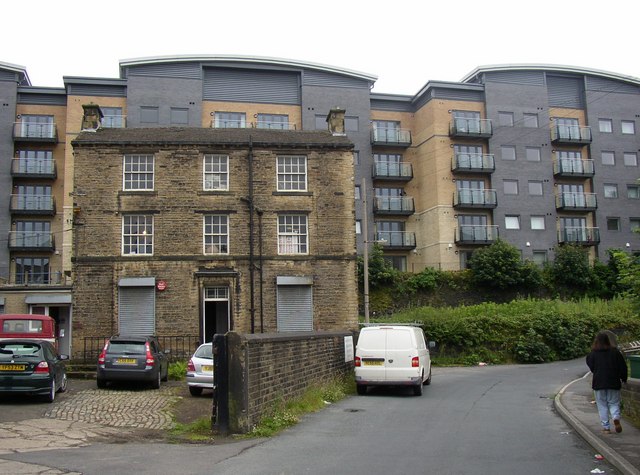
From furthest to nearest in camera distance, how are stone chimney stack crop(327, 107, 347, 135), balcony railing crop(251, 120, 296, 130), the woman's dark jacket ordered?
1. balcony railing crop(251, 120, 296, 130)
2. stone chimney stack crop(327, 107, 347, 135)
3. the woman's dark jacket

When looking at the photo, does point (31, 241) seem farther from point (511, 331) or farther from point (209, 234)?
point (511, 331)

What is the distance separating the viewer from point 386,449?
9.52m

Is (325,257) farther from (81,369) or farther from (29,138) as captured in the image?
(29,138)

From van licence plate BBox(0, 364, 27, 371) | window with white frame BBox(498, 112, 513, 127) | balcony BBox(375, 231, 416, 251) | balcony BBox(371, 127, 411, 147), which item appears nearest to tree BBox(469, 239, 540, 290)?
balcony BBox(375, 231, 416, 251)

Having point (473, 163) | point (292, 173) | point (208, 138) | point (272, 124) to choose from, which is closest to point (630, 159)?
point (473, 163)

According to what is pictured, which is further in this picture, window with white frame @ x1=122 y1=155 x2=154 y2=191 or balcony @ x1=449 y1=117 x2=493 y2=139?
balcony @ x1=449 y1=117 x2=493 y2=139

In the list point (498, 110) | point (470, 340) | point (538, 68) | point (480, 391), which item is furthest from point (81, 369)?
point (538, 68)

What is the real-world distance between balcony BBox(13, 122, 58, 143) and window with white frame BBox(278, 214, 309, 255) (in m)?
24.8

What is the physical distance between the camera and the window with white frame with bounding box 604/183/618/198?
168ft

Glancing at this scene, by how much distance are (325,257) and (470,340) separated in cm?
932

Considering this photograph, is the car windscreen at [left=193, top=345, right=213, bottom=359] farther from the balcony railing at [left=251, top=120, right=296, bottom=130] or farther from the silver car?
the balcony railing at [left=251, top=120, right=296, bottom=130]

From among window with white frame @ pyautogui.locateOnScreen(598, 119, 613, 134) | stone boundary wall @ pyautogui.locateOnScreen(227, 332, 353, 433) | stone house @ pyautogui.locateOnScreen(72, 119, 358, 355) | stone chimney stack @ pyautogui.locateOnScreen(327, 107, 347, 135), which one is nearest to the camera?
stone boundary wall @ pyautogui.locateOnScreen(227, 332, 353, 433)

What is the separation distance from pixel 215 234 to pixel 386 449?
18.2 m

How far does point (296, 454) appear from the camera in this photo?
29.9 feet
